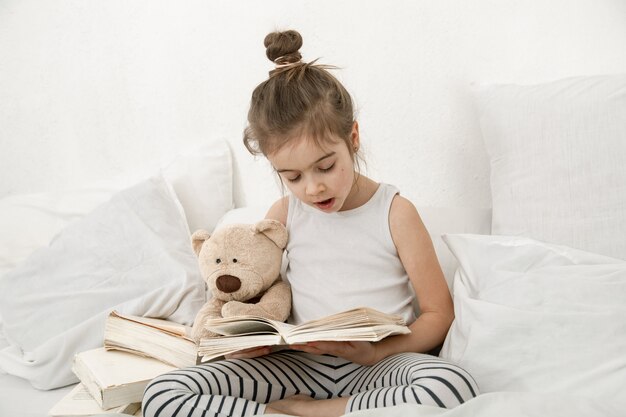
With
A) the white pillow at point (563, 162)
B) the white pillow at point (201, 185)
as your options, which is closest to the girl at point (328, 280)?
the white pillow at point (563, 162)

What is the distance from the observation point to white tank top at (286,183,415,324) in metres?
1.25

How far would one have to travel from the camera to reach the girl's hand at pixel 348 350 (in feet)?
3.51

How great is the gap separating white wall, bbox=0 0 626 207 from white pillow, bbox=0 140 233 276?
8cm

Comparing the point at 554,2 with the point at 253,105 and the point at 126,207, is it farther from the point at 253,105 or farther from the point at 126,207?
the point at 126,207

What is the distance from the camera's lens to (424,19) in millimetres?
1616

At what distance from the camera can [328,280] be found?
1.28 m

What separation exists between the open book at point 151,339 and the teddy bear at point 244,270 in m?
0.04

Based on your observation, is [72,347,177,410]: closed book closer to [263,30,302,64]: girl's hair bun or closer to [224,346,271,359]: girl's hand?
[224,346,271,359]: girl's hand

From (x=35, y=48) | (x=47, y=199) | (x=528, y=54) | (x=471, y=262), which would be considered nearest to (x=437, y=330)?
(x=471, y=262)

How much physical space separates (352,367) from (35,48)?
1.45m

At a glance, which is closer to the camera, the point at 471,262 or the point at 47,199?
the point at 471,262

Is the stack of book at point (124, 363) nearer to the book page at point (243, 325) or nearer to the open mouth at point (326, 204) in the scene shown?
the book page at point (243, 325)

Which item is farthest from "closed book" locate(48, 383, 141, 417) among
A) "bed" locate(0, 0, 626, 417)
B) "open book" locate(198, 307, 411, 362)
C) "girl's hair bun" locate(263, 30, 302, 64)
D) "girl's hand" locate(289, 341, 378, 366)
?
"girl's hair bun" locate(263, 30, 302, 64)

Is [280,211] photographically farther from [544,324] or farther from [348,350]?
[544,324]
